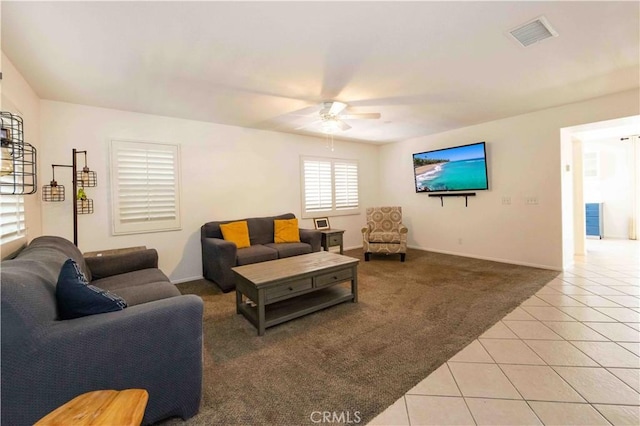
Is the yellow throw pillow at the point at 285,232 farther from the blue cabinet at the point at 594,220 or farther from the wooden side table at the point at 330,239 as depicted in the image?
the blue cabinet at the point at 594,220

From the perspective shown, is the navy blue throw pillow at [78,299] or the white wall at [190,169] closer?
the navy blue throw pillow at [78,299]

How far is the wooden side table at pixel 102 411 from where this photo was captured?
36.3 inches

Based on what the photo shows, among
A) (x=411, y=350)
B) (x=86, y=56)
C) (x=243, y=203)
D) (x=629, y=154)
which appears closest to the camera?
(x=411, y=350)

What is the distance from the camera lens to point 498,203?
4.91m

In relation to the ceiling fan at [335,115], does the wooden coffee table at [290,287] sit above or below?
below

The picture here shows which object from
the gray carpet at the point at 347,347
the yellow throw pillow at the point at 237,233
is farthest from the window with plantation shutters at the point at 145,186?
the gray carpet at the point at 347,347

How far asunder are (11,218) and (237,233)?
93.0 inches

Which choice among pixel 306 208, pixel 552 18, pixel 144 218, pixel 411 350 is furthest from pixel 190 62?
pixel 306 208

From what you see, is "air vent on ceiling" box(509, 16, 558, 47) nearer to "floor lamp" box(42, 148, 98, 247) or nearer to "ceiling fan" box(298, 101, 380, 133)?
"ceiling fan" box(298, 101, 380, 133)

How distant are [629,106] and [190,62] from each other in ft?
17.2

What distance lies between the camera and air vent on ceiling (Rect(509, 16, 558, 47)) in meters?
2.09

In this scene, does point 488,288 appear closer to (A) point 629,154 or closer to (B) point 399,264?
(B) point 399,264

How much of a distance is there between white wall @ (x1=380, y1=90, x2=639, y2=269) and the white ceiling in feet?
1.07

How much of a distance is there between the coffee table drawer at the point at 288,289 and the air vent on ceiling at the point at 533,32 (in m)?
2.75
